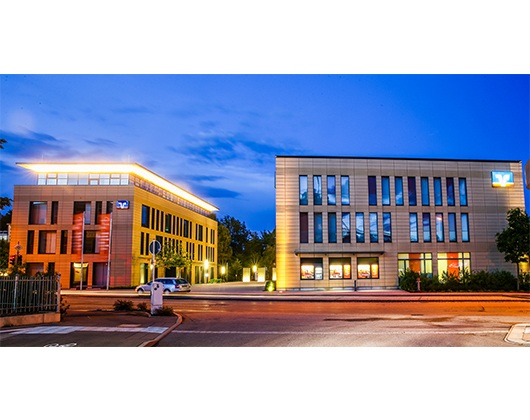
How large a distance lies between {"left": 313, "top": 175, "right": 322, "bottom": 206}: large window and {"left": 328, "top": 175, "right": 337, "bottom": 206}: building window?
81 centimetres

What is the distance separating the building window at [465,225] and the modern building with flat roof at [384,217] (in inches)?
3.5

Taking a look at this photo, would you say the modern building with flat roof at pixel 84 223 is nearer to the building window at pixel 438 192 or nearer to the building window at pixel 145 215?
the building window at pixel 145 215

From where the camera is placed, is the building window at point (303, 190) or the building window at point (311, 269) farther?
the building window at point (303, 190)

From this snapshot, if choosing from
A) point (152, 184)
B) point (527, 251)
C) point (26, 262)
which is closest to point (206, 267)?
point (152, 184)

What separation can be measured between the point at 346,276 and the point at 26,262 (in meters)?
35.7

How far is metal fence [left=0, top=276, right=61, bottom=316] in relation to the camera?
48.5ft

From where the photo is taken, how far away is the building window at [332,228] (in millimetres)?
41125

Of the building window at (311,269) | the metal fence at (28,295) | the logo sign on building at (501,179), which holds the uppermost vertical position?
the logo sign on building at (501,179)

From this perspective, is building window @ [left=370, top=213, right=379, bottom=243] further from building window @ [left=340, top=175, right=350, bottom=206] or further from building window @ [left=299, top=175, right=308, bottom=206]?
building window @ [left=299, top=175, right=308, bottom=206]

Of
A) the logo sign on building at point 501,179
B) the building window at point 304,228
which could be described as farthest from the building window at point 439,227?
the building window at point 304,228

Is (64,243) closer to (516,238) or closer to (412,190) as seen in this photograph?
(412,190)
